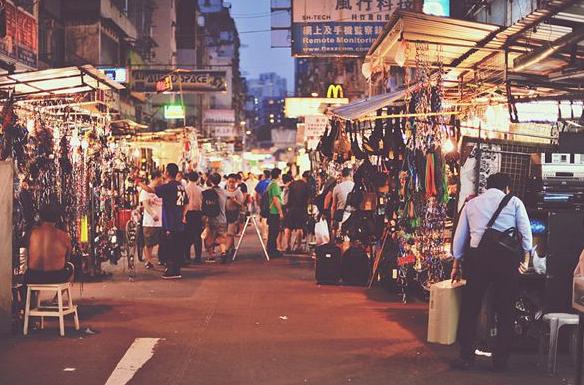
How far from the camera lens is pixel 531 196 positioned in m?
8.82

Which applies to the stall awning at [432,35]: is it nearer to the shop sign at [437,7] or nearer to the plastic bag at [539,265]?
the plastic bag at [539,265]

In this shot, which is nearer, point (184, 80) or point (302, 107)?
point (302, 107)

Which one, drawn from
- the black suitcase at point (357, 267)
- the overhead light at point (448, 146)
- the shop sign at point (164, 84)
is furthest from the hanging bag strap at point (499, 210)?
the shop sign at point (164, 84)

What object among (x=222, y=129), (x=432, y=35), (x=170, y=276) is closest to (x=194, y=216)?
(x=170, y=276)

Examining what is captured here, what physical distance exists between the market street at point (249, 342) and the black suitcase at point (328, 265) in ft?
1.47

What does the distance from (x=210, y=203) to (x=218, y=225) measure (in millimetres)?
676

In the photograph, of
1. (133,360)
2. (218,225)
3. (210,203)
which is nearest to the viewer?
(133,360)

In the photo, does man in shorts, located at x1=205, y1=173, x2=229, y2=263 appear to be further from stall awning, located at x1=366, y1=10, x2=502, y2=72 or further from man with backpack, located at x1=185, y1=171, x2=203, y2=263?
stall awning, located at x1=366, y1=10, x2=502, y2=72

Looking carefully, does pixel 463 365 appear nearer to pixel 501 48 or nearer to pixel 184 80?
pixel 501 48

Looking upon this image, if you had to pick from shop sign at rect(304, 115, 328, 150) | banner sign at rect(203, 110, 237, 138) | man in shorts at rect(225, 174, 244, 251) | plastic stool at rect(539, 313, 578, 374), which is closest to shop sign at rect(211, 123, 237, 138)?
banner sign at rect(203, 110, 237, 138)

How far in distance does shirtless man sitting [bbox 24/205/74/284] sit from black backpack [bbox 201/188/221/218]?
292 inches

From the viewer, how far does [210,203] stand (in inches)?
661

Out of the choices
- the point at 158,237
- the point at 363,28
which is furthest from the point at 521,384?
the point at 363,28

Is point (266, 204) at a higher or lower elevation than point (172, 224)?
higher
